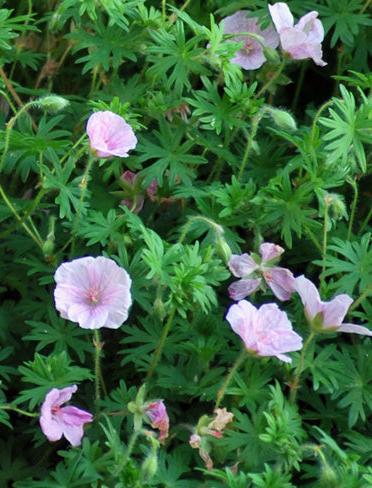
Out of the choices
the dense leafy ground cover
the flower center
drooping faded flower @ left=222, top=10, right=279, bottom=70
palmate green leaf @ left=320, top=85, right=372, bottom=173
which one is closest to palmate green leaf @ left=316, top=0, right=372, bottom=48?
the dense leafy ground cover

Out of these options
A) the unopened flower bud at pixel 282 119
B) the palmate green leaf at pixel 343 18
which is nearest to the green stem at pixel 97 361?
the unopened flower bud at pixel 282 119

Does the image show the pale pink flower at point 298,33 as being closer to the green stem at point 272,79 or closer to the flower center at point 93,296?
the green stem at point 272,79

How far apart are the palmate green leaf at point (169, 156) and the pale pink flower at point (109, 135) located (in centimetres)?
15

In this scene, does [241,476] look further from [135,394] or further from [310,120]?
[310,120]

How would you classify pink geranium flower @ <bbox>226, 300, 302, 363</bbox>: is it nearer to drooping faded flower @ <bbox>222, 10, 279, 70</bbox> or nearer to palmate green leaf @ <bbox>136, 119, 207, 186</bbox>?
palmate green leaf @ <bbox>136, 119, 207, 186</bbox>

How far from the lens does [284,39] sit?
2039 millimetres

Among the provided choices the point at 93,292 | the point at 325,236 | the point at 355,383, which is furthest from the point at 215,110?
the point at 355,383

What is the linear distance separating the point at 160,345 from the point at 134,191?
0.35 metres

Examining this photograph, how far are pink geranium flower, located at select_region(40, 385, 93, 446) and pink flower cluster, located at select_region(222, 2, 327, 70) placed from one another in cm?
76

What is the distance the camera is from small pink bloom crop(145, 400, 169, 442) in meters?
1.73

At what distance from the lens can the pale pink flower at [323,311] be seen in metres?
1.77

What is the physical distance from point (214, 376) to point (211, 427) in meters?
0.15

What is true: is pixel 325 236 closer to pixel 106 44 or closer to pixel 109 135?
pixel 109 135

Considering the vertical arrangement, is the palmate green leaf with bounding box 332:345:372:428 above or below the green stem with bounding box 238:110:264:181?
below
